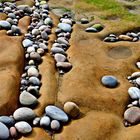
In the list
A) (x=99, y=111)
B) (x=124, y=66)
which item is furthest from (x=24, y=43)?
(x=99, y=111)

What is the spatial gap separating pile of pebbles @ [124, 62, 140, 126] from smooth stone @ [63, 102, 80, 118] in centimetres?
45

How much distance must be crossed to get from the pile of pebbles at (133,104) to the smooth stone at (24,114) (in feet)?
2.80

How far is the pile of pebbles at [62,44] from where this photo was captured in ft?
15.0

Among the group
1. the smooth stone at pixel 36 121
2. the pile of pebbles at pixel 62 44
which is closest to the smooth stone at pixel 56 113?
the smooth stone at pixel 36 121

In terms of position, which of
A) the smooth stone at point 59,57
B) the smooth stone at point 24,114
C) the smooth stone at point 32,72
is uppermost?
the smooth stone at point 24,114

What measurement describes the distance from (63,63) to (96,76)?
0.42 meters

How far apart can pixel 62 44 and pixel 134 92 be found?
4.37 feet

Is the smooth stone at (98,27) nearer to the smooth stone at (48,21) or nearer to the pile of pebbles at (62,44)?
the pile of pebbles at (62,44)

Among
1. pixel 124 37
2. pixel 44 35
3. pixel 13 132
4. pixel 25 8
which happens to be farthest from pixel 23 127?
pixel 25 8

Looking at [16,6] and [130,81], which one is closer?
[130,81]

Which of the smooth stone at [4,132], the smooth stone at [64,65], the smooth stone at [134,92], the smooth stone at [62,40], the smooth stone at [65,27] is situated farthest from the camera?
the smooth stone at [65,27]

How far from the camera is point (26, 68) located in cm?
455

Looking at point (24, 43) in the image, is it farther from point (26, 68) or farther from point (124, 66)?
point (124, 66)

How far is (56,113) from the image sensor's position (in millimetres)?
3732
